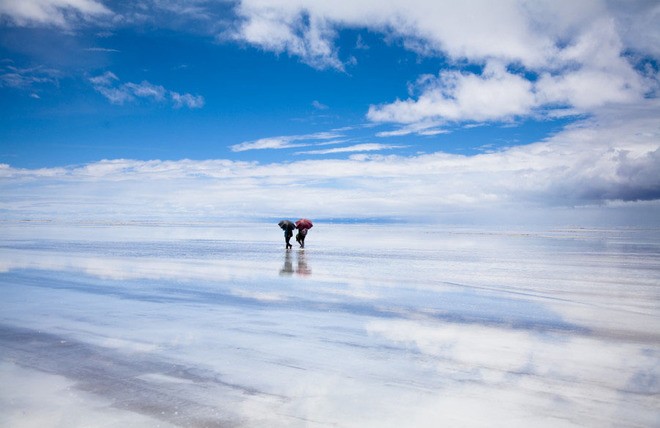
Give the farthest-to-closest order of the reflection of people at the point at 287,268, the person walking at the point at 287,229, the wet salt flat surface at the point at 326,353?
the person walking at the point at 287,229, the reflection of people at the point at 287,268, the wet salt flat surface at the point at 326,353

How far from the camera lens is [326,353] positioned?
6930 millimetres

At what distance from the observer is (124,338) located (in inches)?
301

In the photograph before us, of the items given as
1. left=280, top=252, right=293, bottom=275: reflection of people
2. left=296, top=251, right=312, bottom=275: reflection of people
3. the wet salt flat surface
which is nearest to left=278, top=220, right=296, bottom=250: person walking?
left=280, top=252, right=293, bottom=275: reflection of people

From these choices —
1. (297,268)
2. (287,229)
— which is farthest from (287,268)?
(287,229)

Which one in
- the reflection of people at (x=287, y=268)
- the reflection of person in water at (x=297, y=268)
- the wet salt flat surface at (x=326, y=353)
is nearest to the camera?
the wet salt flat surface at (x=326, y=353)

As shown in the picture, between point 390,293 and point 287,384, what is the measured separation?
714 centimetres

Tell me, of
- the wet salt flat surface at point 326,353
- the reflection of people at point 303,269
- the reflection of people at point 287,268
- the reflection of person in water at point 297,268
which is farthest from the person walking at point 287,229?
the wet salt flat surface at point 326,353

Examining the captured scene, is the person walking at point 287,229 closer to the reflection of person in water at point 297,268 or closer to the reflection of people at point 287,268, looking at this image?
the reflection of person in water at point 297,268

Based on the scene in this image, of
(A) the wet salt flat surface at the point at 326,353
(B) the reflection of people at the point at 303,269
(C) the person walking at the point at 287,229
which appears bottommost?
(A) the wet salt flat surface at the point at 326,353

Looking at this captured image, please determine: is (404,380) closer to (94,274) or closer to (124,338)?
(124,338)

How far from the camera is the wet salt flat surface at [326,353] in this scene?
15.9ft

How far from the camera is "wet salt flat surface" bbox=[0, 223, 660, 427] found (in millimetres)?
4852

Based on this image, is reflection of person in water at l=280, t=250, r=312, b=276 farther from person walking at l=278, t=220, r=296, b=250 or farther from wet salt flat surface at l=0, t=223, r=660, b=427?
person walking at l=278, t=220, r=296, b=250

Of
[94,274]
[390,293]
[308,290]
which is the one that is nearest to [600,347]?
[390,293]
